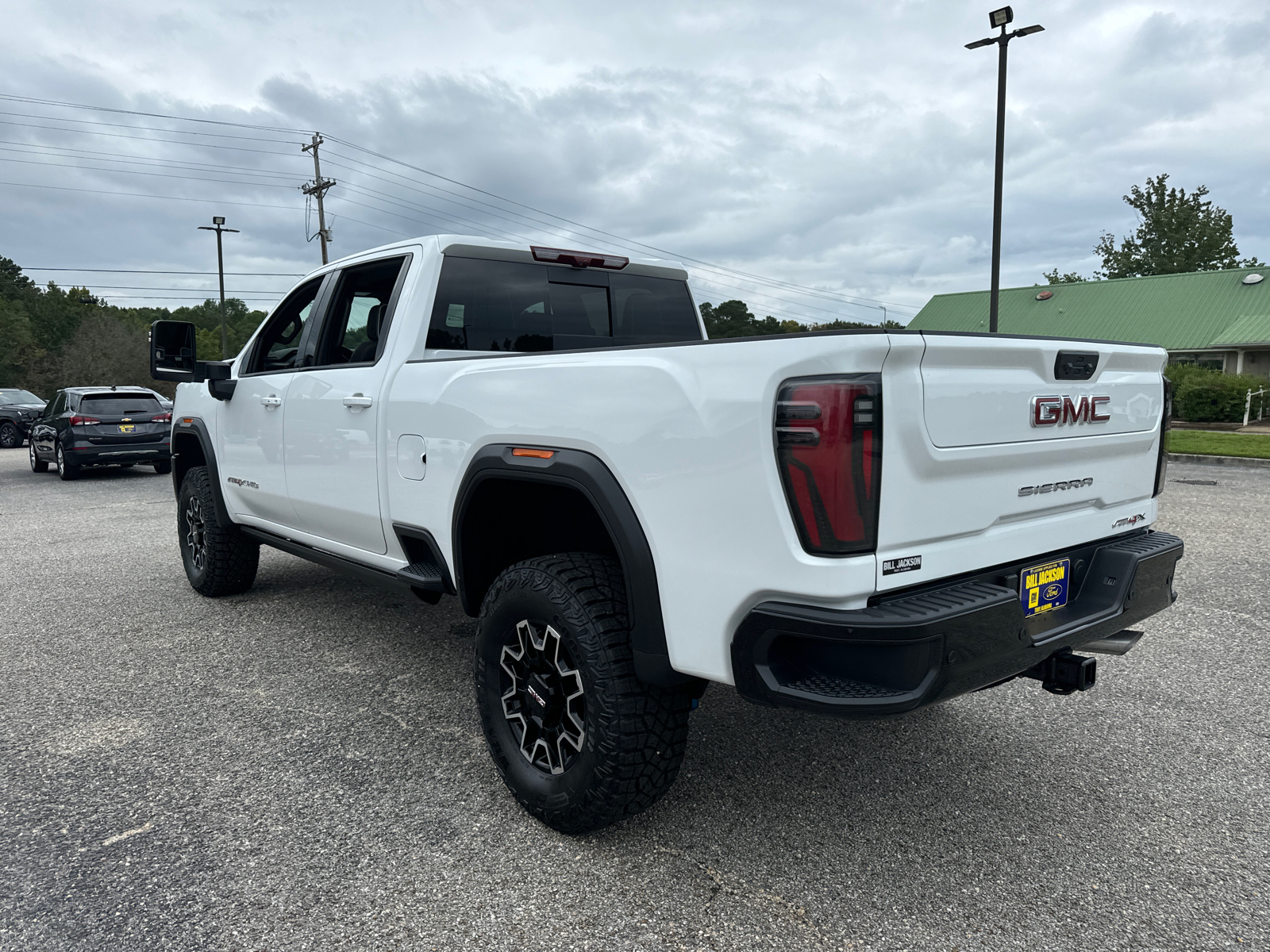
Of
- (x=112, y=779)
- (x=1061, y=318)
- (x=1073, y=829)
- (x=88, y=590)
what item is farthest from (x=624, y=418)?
(x=1061, y=318)

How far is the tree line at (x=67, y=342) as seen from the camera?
53.9 metres

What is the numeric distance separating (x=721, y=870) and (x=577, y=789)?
Answer: 0.50 metres

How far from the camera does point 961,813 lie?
2.95 meters

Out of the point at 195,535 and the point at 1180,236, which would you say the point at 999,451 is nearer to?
the point at 195,535

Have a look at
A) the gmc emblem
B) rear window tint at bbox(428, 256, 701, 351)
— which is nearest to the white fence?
rear window tint at bbox(428, 256, 701, 351)

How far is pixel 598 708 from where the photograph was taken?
2.55 m

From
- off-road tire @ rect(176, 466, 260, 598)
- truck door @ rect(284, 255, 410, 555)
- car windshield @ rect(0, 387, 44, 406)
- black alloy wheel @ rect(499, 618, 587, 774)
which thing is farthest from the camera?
car windshield @ rect(0, 387, 44, 406)

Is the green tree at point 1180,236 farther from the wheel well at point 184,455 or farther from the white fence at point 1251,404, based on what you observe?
the wheel well at point 184,455

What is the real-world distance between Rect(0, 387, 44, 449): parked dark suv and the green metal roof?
29.4 m

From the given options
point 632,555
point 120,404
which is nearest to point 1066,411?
point 632,555

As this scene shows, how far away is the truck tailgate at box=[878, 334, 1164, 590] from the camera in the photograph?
2.15m

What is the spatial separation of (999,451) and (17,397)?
95.8 ft

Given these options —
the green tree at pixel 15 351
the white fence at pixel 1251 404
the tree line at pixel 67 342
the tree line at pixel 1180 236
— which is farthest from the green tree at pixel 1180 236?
the green tree at pixel 15 351

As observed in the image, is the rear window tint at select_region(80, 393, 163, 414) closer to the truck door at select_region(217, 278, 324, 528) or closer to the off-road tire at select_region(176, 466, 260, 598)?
the off-road tire at select_region(176, 466, 260, 598)
